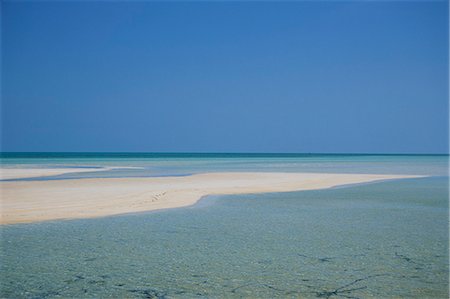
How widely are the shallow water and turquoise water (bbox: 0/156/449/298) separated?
15mm

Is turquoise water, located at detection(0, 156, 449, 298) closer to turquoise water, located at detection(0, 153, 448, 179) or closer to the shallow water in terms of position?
the shallow water

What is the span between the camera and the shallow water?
4812mm

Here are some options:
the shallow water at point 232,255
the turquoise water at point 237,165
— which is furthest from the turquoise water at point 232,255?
the turquoise water at point 237,165

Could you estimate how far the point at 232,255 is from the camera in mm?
6215

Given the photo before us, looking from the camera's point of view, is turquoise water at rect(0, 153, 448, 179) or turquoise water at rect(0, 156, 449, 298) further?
turquoise water at rect(0, 153, 448, 179)

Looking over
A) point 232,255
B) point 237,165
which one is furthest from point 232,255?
point 237,165

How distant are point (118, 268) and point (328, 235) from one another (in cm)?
410

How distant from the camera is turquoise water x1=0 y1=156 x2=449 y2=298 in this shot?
4.81 meters

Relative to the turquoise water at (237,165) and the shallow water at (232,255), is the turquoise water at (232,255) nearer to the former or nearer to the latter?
the shallow water at (232,255)

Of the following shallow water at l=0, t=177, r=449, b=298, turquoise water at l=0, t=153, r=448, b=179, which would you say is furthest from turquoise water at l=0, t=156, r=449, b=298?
turquoise water at l=0, t=153, r=448, b=179

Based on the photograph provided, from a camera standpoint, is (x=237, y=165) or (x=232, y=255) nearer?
(x=232, y=255)

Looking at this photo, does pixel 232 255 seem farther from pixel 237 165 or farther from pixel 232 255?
pixel 237 165

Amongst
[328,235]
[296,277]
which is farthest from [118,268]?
[328,235]

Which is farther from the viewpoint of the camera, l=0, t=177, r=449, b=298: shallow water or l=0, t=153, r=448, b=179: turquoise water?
l=0, t=153, r=448, b=179: turquoise water
